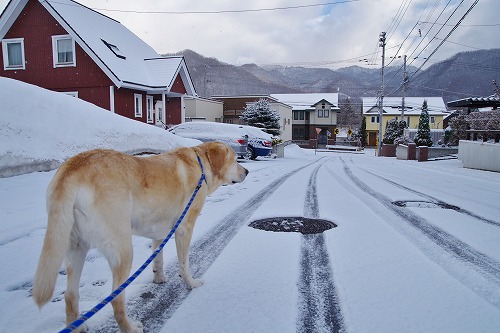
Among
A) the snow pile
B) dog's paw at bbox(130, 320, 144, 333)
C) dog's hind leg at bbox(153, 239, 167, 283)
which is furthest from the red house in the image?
dog's paw at bbox(130, 320, 144, 333)

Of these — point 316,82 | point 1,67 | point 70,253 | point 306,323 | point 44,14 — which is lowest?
point 306,323

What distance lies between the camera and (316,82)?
16050 cm

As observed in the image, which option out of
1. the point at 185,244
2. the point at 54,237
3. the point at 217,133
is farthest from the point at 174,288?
the point at 217,133

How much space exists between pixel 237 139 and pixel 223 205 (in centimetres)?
956

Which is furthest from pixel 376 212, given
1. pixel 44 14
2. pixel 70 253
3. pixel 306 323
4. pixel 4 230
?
pixel 44 14

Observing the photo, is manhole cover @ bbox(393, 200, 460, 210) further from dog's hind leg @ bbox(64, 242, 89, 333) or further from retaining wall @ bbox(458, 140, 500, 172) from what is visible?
retaining wall @ bbox(458, 140, 500, 172)

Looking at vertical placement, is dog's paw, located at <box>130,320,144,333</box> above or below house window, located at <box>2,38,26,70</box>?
below

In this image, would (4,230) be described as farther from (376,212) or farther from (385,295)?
(376,212)

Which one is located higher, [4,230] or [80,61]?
[80,61]

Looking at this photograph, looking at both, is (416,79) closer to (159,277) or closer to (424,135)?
(424,135)

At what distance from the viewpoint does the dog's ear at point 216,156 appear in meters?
3.61

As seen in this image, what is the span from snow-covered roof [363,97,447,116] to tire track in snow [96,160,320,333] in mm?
66001

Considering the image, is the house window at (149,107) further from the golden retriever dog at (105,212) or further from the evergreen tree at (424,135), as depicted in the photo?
the evergreen tree at (424,135)

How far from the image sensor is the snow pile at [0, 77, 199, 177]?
22.6ft
